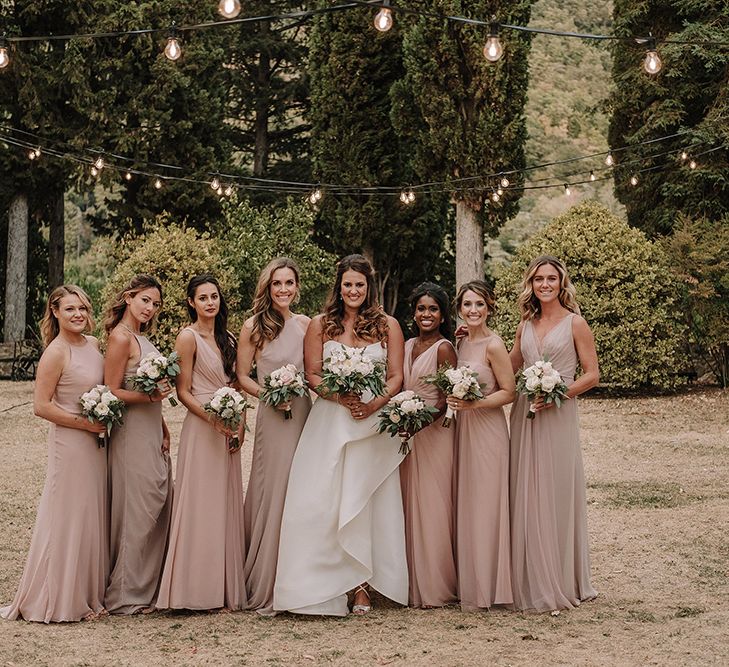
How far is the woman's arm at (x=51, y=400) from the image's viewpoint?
580cm

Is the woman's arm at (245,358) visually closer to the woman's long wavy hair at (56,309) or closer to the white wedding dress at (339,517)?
the white wedding dress at (339,517)

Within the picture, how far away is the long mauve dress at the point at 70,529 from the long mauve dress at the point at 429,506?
1.83 m

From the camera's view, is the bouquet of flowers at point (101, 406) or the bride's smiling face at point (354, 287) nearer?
the bouquet of flowers at point (101, 406)

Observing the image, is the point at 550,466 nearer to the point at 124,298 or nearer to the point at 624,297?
the point at 124,298

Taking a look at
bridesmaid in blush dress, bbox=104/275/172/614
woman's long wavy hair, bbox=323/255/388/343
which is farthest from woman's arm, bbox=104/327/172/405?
woman's long wavy hair, bbox=323/255/388/343

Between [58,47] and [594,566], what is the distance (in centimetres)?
2059

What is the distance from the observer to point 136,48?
24047 mm

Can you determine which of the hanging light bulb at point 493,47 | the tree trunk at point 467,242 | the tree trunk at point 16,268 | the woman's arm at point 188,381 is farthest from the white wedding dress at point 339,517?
the tree trunk at point 16,268

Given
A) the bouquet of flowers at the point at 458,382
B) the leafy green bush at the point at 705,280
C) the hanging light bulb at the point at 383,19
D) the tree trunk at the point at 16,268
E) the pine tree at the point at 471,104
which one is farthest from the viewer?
the tree trunk at the point at 16,268

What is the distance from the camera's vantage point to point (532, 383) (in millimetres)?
5859

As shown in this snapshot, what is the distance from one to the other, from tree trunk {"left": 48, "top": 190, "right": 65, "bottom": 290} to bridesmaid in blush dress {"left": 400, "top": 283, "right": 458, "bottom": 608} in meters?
20.0

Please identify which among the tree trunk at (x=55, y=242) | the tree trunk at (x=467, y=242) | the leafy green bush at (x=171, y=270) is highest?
the tree trunk at (x=55, y=242)

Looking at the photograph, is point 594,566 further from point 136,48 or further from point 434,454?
point 136,48

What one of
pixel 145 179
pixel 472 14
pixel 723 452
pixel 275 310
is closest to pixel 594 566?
pixel 275 310
